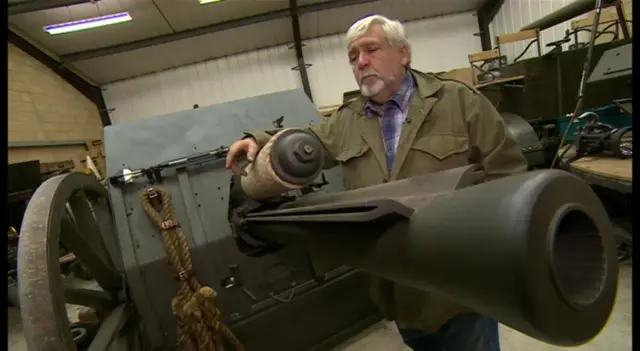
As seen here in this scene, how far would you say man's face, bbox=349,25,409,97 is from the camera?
0.94 meters

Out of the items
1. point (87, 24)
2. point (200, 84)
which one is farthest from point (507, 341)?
point (87, 24)

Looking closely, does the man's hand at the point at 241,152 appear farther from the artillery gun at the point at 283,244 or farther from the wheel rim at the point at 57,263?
the wheel rim at the point at 57,263

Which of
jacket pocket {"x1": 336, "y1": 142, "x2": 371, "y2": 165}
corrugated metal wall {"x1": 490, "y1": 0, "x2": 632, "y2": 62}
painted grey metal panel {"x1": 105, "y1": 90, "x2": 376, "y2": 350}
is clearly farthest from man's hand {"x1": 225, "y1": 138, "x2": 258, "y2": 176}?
corrugated metal wall {"x1": 490, "y1": 0, "x2": 632, "y2": 62}

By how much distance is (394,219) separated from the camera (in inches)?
19.5

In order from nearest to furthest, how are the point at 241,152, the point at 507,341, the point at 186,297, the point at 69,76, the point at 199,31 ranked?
the point at 241,152 → the point at 186,297 → the point at 507,341 → the point at 199,31 → the point at 69,76

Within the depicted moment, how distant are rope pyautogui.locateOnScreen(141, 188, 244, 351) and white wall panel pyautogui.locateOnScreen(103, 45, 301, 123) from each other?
1992 millimetres

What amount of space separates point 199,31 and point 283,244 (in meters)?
3.06

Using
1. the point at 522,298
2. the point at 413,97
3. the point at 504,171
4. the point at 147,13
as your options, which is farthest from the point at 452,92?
the point at 147,13

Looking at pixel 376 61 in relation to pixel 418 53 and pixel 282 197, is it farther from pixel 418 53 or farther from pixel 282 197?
pixel 418 53

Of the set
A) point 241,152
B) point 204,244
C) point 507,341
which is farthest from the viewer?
point 507,341

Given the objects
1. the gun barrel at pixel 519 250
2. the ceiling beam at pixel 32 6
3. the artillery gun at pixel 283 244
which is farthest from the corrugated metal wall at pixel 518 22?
the gun barrel at pixel 519 250

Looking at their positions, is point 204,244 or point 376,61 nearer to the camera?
point 376,61

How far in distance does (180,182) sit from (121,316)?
504mm

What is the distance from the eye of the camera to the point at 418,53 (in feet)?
12.3
